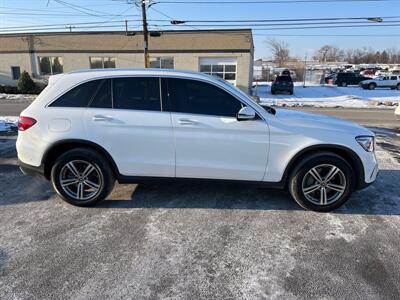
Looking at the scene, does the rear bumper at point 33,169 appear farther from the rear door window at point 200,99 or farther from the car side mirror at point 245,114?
the car side mirror at point 245,114

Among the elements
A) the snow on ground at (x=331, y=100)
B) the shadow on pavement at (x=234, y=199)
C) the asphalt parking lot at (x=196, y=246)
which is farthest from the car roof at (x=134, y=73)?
the snow on ground at (x=331, y=100)

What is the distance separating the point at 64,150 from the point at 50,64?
3073cm

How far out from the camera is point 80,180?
449 cm

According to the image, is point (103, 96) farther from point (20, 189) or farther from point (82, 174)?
point (20, 189)

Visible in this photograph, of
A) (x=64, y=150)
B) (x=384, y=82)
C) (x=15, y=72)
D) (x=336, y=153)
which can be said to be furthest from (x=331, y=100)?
(x=15, y=72)

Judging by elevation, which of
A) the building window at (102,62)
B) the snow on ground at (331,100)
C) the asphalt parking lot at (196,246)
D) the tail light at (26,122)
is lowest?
the snow on ground at (331,100)

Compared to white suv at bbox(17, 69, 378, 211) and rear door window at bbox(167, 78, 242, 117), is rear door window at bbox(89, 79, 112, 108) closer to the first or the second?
white suv at bbox(17, 69, 378, 211)

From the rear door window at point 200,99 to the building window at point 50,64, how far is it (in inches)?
1194

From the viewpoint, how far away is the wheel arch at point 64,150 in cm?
433

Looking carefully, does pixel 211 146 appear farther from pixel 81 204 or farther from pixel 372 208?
pixel 372 208

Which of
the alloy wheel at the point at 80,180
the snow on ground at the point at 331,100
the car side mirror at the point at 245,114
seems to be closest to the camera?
the car side mirror at the point at 245,114

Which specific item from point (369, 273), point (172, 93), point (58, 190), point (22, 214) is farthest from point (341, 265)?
point (22, 214)

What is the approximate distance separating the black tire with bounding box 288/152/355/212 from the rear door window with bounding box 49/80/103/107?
278 centimetres

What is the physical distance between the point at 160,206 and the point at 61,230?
49.5 inches
